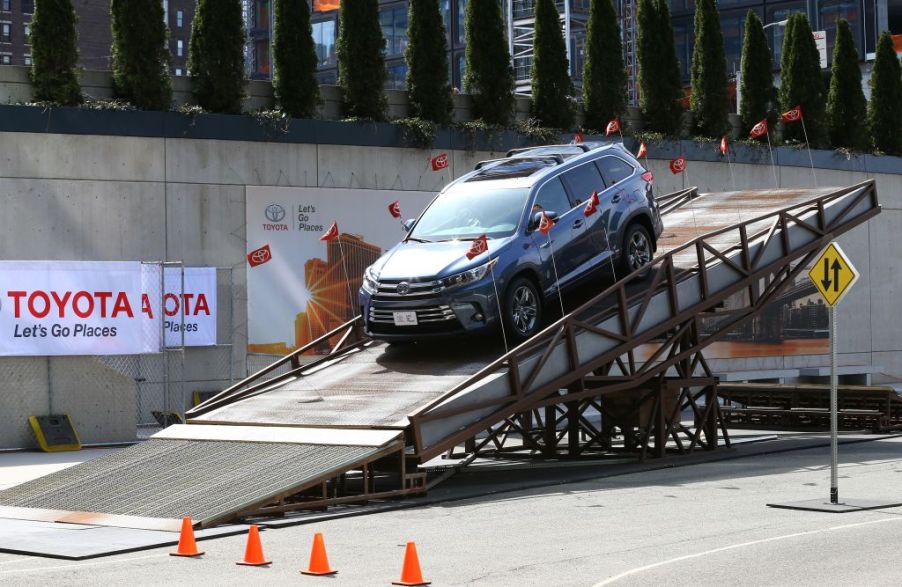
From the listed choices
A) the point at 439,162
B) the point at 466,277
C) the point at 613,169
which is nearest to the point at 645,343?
the point at 613,169

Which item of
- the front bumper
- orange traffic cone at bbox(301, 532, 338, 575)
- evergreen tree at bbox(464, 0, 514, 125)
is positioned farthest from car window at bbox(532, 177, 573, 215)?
evergreen tree at bbox(464, 0, 514, 125)

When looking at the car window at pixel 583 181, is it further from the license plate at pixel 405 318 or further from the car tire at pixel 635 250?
the license plate at pixel 405 318

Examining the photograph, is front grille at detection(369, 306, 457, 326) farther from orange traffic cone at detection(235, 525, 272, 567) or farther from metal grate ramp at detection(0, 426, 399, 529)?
orange traffic cone at detection(235, 525, 272, 567)

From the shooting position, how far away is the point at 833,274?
15469mm

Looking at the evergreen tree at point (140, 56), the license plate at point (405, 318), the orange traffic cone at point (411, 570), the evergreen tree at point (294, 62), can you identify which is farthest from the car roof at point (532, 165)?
the orange traffic cone at point (411, 570)

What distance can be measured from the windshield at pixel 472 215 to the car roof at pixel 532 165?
202 mm

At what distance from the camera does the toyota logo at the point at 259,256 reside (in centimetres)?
2573

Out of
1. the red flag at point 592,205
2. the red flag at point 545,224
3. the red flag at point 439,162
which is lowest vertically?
the red flag at point 545,224

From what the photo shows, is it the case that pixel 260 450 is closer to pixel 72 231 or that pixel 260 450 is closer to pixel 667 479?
pixel 667 479

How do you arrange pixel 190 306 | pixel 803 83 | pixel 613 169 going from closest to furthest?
pixel 613 169 → pixel 190 306 → pixel 803 83

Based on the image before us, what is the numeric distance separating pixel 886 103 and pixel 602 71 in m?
10.3

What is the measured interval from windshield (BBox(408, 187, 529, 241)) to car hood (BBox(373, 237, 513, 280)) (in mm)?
307

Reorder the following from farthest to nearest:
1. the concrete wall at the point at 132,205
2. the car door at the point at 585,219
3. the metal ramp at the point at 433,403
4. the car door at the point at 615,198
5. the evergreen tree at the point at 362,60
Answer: the evergreen tree at the point at 362,60, the concrete wall at the point at 132,205, the car door at the point at 615,198, the car door at the point at 585,219, the metal ramp at the point at 433,403

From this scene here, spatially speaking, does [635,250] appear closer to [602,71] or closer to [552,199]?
[552,199]
